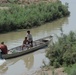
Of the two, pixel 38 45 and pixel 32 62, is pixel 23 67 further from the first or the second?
pixel 38 45

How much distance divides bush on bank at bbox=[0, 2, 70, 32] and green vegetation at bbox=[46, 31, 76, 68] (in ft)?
34.7

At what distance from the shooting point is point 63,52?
14.6m

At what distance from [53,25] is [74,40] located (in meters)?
14.5

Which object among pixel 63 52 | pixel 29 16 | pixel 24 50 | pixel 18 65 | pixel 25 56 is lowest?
pixel 18 65

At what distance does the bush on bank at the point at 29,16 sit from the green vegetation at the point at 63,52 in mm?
10569

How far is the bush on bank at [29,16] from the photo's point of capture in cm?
2591

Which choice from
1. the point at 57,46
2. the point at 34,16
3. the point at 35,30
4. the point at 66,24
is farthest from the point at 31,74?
the point at 66,24

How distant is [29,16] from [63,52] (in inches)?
546

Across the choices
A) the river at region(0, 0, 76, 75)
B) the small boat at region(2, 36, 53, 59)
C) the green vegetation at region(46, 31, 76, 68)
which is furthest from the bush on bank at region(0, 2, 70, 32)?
the green vegetation at region(46, 31, 76, 68)

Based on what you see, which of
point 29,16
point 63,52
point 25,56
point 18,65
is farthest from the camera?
point 29,16

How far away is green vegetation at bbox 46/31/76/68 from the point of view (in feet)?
45.9

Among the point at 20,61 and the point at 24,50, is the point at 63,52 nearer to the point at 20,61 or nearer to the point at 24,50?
the point at 20,61

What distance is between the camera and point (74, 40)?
1532 cm

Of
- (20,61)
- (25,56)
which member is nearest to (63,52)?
(20,61)
